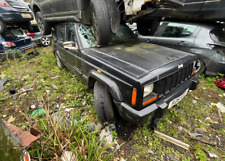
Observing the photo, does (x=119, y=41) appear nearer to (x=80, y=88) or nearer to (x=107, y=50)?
(x=107, y=50)

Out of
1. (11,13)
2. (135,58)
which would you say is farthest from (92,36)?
(11,13)

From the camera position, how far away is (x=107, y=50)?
2314 mm

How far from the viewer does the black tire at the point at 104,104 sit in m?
1.94

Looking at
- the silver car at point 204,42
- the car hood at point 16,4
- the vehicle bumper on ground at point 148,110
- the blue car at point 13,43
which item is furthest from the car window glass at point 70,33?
the car hood at point 16,4

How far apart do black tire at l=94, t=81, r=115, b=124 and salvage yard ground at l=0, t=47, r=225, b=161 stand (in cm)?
20

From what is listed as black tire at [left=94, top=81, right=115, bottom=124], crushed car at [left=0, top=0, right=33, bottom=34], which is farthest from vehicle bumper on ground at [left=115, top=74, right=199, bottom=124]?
crushed car at [left=0, top=0, right=33, bottom=34]

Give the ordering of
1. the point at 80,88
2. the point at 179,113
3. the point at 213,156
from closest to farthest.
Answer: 1. the point at 213,156
2. the point at 179,113
3. the point at 80,88

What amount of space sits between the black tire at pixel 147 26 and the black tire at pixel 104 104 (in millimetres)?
2827

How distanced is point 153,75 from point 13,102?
3.03 metres

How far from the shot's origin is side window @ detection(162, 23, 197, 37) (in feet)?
11.4

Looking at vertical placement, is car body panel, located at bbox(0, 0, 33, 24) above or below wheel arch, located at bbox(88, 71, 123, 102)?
above

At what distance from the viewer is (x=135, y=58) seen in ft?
6.39

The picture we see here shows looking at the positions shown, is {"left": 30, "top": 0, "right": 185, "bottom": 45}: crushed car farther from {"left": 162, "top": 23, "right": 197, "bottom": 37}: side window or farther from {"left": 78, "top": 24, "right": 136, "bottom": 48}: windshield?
{"left": 162, "top": 23, "right": 197, "bottom": 37}: side window

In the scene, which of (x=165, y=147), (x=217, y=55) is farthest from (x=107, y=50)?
(x=217, y=55)
